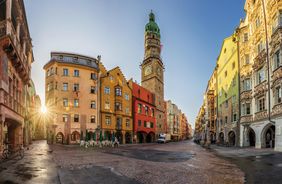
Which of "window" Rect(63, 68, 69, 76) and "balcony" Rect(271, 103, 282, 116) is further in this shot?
"window" Rect(63, 68, 69, 76)

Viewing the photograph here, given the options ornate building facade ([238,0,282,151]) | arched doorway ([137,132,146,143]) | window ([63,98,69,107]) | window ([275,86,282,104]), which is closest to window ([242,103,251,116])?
ornate building facade ([238,0,282,151])

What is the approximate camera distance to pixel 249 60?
92.8ft

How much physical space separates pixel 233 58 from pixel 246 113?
10179mm

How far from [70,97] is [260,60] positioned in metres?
32.5

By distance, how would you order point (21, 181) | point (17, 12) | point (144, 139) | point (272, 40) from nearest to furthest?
point (21, 181) → point (17, 12) → point (272, 40) → point (144, 139)

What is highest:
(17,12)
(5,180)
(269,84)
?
(17,12)

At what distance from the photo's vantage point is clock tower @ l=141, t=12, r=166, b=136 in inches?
2694

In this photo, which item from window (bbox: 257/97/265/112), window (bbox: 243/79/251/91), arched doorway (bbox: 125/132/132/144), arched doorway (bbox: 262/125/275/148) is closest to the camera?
arched doorway (bbox: 262/125/275/148)

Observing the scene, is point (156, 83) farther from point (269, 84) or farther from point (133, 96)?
point (269, 84)

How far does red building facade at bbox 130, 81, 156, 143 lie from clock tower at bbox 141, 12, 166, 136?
422 cm

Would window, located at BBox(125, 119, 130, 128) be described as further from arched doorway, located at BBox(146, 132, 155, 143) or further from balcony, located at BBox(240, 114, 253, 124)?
balcony, located at BBox(240, 114, 253, 124)

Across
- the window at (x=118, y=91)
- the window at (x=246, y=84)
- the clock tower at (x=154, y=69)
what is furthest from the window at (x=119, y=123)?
the window at (x=246, y=84)

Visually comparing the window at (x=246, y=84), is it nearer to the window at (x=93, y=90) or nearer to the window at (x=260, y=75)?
the window at (x=260, y=75)

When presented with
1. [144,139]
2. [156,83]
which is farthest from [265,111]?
[156,83]
